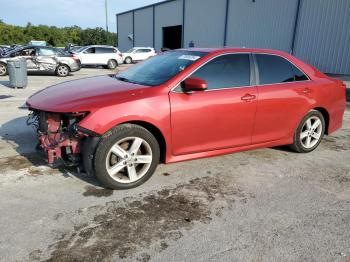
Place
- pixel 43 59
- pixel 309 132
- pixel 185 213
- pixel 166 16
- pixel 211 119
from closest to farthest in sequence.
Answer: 1. pixel 185 213
2. pixel 211 119
3. pixel 309 132
4. pixel 43 59
5. pixel 166 16

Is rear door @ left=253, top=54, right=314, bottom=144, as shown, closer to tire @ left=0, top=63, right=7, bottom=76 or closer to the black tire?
tire @ left=0, top=63, right=7, bottom=76

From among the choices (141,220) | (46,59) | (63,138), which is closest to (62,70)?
(46,59)

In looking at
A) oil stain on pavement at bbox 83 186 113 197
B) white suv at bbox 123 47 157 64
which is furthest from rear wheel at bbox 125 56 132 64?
oil stain on pavement at bbox 83 186 113 197

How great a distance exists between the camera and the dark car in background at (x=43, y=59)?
15.5 meters

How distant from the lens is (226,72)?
14.0ft

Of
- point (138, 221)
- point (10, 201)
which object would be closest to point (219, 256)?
point (138, 221)

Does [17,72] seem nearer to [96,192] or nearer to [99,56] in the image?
[96,192]

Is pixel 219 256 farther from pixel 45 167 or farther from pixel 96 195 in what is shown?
pixel 45 167

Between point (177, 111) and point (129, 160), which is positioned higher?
point (177, 111)

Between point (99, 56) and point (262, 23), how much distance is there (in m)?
11.1

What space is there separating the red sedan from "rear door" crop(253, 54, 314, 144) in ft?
0.05

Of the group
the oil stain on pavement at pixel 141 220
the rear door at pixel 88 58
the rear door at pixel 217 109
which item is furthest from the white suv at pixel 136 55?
the oil stain on pavement at pixel 141 220

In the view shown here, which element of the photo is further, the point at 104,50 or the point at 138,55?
the point at 138,55

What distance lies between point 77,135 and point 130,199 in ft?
2.93
